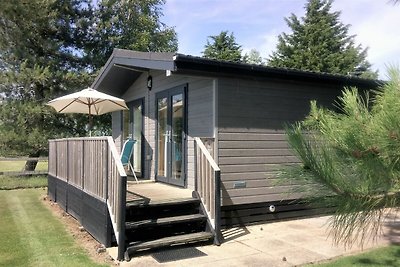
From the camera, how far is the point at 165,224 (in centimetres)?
562

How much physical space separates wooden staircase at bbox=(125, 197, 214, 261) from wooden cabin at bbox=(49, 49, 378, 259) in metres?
0.01

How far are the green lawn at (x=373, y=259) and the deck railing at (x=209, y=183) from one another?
5.25ft

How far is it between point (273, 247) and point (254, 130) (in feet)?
7.15

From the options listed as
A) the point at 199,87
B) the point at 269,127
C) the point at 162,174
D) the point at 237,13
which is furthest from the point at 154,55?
the point at 237,13

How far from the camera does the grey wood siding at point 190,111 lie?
686cm

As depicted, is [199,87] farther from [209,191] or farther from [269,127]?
[209,191]

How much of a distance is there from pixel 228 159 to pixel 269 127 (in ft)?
3.39

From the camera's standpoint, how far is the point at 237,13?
21750mm

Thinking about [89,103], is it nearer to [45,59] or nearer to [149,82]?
[149,82]

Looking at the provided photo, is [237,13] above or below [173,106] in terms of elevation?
above

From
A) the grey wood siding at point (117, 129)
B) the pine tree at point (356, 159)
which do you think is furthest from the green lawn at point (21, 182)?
the pine tree at point (356, 159)

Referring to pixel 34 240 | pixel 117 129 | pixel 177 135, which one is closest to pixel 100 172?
pixel 34 240

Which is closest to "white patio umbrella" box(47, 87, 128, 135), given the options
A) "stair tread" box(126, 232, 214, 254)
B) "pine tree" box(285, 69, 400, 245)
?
"stair tread" box(126, 232, 214, 254)

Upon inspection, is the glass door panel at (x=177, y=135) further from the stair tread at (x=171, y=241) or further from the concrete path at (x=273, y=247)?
the stair tread at (x=171, y=241)
